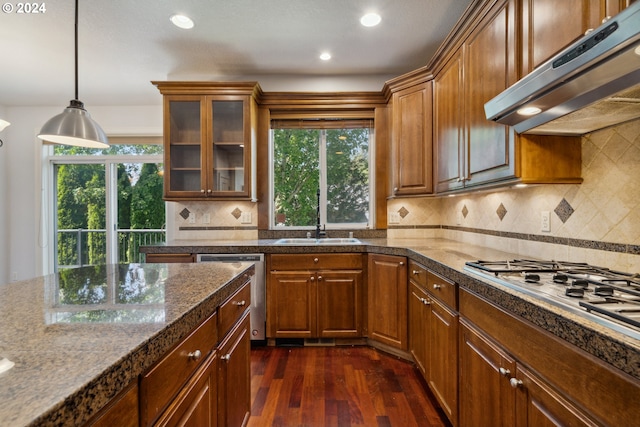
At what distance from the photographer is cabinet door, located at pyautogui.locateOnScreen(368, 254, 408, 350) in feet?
7.97

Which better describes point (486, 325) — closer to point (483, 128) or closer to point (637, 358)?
point (637, 358)

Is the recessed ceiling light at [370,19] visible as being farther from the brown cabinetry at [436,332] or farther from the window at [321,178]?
the brown cabinetry at [436,332]

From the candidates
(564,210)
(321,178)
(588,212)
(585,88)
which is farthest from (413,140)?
(585,88)

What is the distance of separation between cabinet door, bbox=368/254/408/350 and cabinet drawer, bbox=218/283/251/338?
1.32 metres

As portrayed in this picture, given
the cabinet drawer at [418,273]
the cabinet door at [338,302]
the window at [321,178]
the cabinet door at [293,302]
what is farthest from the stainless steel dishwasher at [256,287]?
the cabinet drawer at [418,273]

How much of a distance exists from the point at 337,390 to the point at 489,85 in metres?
2.16

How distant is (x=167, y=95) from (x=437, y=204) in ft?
9.85

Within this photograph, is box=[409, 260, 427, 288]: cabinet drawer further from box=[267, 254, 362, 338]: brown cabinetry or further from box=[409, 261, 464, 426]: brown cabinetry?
box=[267, 254, 362, 338]: brown cabinetry

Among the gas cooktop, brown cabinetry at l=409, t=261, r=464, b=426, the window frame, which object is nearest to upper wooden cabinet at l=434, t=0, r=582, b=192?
the gas cooktop

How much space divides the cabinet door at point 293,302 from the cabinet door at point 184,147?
122 cm

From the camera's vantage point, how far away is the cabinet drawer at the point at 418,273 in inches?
79.8

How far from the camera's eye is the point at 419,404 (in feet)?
6.33

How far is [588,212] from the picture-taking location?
1453 millimetres

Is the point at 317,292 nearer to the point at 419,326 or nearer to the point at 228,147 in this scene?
the point at 419,326
